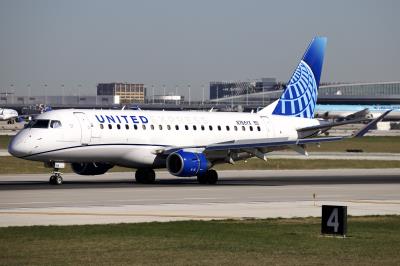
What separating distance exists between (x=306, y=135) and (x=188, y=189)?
14.9 metres

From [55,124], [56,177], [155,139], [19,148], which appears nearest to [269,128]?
[155,139]

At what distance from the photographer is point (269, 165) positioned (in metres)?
72.1

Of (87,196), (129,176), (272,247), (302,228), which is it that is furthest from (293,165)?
(272,247)

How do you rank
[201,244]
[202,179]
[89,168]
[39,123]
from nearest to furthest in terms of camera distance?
[201,244] < [39,123] < [202,179] < [89,168]

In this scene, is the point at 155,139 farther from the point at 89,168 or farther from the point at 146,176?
the point at 89,168

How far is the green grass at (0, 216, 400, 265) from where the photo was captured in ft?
72.8

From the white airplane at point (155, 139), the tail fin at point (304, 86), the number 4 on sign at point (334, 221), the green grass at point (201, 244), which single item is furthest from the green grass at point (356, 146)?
the number 4 on sign at point (334, 221)

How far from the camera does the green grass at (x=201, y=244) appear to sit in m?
22.2

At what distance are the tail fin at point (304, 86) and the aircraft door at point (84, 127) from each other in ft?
48.9

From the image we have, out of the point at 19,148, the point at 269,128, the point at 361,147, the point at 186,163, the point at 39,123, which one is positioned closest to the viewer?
the point at 19,148

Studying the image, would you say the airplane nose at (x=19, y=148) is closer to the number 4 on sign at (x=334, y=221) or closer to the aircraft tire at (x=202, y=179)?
the aircraft tire at (x=202, y=179)

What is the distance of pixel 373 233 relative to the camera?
2806 centimetres

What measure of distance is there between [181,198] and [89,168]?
1309 cm

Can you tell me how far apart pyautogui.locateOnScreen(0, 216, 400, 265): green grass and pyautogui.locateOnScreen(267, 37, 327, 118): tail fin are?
3028 centimetres
